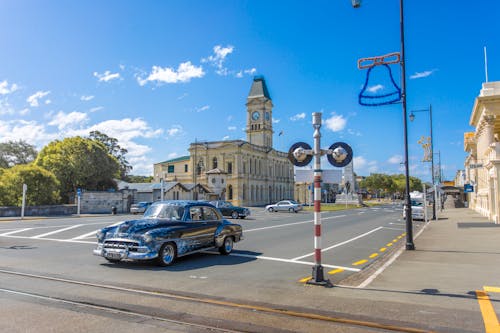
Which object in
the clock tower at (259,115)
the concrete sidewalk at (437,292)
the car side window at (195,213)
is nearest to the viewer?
the concrete sidewalk at (437,292)

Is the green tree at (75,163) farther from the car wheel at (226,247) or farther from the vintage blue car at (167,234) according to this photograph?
the vintage blue car at (167,234)

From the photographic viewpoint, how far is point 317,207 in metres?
8.16

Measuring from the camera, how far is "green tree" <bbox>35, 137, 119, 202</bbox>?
52031 mm

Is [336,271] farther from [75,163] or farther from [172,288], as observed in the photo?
[75,163]

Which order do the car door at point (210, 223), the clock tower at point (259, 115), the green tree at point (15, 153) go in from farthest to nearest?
the clock tower at point (259, 115) < the green tree at point (15, 153) < the car door at point (210, 223)

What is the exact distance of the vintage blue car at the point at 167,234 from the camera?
9812mm

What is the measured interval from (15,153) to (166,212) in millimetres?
73305

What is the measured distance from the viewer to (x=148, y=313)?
6.02 m

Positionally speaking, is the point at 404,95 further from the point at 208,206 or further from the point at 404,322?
the point at 404,322

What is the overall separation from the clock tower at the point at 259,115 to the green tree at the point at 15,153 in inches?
1928

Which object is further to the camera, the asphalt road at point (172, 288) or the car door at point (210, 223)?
the car door at point (210, 223)

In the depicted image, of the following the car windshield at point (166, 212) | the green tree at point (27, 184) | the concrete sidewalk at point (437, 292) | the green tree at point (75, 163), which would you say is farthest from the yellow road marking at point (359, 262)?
the green tree at point (75, 163)

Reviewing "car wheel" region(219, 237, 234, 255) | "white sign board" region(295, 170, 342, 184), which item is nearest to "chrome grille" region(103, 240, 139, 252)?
"car wheel" region(219, 237, 234, 255)

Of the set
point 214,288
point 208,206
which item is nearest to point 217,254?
point 208,206
